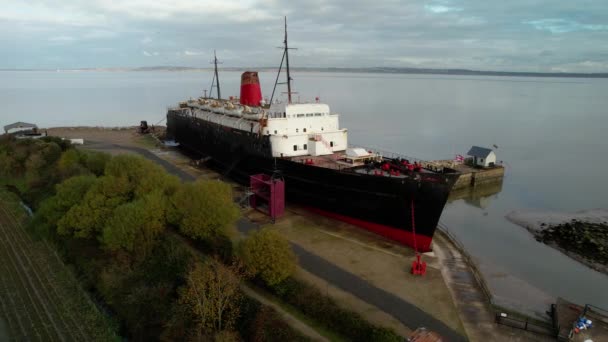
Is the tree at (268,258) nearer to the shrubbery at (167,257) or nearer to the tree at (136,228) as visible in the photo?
the shrubbery at (167,257)

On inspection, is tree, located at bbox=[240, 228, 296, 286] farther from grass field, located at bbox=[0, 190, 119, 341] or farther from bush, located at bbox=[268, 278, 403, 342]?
grass field, located at bbox=[0, 190, 119, 341]

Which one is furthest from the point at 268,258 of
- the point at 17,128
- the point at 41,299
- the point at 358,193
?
the point at 17,128

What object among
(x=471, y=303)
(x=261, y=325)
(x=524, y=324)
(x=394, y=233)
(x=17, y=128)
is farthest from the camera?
(x=17, y=128)

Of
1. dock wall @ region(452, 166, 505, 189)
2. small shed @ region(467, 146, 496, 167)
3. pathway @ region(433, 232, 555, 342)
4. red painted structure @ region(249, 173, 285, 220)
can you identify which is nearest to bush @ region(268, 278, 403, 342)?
pathway @ region(433, 232, 555, 342)

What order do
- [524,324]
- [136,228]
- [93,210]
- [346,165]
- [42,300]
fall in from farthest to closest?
1. [346,165]
2. [93,210]
3. [136,228]
4. [42,300]
5. [524,324]

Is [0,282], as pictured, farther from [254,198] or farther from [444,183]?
[444,183]

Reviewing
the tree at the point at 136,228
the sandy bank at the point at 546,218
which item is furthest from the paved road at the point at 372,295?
the sandy bank at the point at 546,218

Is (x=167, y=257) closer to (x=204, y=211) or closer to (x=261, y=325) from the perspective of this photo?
(x=204, y=211)
